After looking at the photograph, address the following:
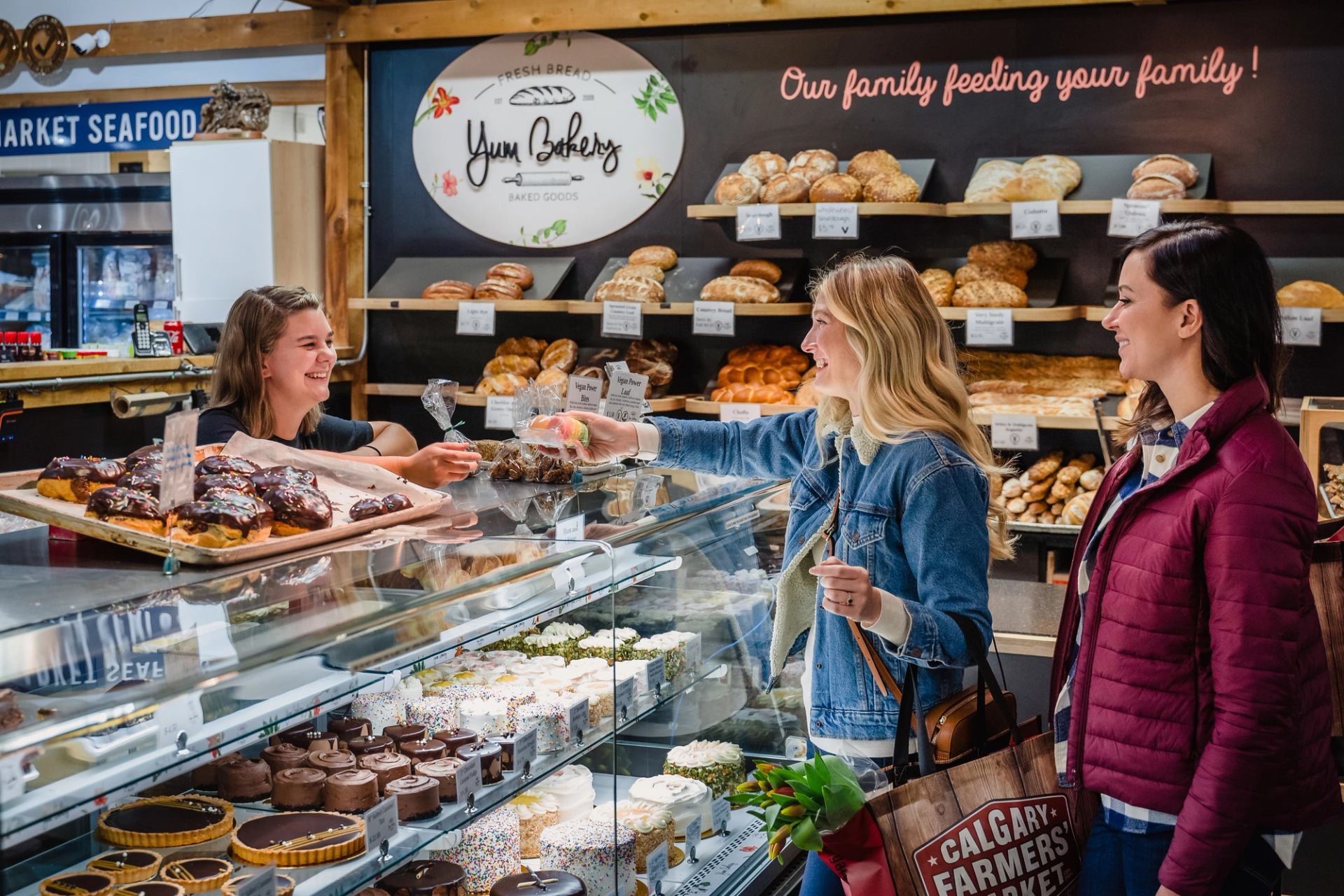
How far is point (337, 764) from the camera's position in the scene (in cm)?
210

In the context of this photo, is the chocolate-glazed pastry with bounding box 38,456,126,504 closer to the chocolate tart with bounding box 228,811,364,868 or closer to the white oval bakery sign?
the chocolate tart with bounding box 228,811,364,868

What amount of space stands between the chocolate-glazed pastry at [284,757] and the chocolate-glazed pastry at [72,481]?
53 cm

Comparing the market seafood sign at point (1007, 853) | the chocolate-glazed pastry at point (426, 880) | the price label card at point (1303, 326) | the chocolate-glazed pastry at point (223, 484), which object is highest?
the price label card at point (1303, 326)

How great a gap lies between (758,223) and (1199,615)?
9.94ft

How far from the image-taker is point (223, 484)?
6.31 feet

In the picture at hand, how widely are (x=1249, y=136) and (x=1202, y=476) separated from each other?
3141 mm

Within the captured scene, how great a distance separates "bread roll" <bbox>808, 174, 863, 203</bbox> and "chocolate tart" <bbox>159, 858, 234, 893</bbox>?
133 inches

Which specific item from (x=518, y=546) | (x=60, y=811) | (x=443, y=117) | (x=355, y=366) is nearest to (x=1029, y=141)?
(x=443, y=117)

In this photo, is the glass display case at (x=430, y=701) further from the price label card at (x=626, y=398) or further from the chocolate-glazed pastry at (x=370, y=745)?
the price label card at (x=626, y=398)

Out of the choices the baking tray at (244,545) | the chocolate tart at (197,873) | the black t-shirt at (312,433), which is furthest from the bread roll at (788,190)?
the chocolate tart at (197,873)

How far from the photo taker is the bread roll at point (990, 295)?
4.39 m

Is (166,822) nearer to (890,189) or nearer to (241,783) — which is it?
(241,783)

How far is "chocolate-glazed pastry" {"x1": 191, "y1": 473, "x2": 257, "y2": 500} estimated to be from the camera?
190 cm

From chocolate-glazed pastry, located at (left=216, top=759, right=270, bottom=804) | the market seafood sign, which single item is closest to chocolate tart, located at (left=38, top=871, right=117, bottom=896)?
chocolate-glazed pastry, located at (left=216, top=759, right=270, bottom=804)
